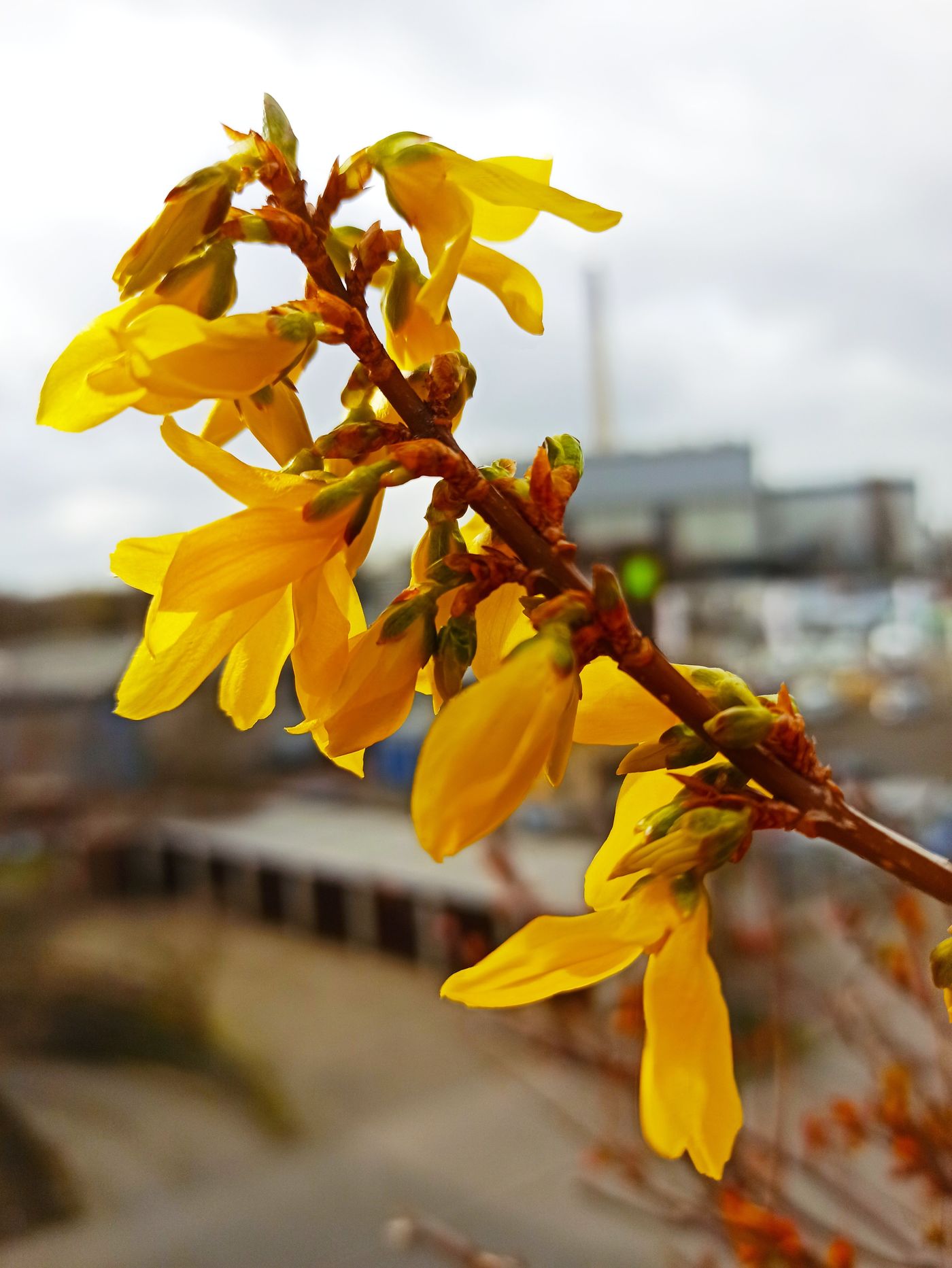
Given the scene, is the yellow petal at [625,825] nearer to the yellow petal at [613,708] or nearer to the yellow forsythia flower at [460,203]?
the yellow petal at [613,708]

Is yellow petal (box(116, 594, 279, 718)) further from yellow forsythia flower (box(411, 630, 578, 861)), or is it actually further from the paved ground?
the paved ground

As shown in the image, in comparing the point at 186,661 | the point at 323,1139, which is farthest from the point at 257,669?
the point at 323,1139

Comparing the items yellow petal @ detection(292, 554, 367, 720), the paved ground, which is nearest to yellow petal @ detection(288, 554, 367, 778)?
yellow petal @ detection(292, 554, 367, 720)

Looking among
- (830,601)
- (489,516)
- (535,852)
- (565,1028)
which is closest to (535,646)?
(489,516)

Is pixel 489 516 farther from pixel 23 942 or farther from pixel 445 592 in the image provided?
pixel 23 942

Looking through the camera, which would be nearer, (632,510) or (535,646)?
(535,646)
